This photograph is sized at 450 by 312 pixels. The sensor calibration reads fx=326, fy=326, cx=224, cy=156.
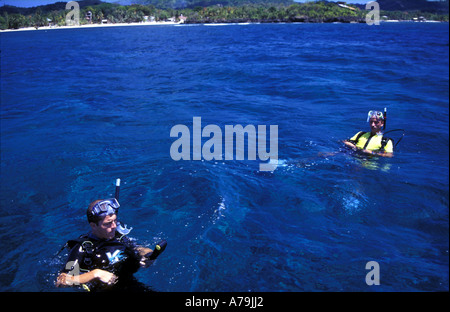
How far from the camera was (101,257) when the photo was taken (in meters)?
3.61

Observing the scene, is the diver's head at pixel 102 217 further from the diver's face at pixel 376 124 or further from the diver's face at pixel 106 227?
the diver's face at pixel 376 124

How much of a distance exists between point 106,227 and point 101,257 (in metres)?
0.33

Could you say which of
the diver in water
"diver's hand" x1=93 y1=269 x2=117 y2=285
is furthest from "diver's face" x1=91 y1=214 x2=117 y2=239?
"diver's hand" x1=93 y1=269 x2=117 y2=285

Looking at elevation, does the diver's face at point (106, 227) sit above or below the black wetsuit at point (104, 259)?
above

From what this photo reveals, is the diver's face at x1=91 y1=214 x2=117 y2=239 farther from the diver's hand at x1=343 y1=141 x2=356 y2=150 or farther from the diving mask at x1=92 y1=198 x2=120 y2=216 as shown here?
the diver's hand at x1=343 y1=141 x2=356 y2=150

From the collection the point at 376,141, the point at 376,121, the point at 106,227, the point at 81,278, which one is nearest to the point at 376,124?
the point at 376,121

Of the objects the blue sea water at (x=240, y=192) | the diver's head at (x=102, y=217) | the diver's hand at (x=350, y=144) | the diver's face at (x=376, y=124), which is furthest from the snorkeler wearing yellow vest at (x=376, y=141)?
the diver's head at (x=102, y=217)

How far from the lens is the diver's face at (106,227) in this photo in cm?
Result: 358

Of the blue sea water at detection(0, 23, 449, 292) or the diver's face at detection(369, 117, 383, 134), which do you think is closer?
the blue sea water at detection(0, 23, 449, 292)

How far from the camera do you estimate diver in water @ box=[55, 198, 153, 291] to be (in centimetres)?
342

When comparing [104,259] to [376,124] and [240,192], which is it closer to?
[240,192]

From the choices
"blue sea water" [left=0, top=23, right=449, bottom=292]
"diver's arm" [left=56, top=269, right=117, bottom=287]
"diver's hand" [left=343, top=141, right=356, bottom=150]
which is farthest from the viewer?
"diver's hand" [left=343, top=141, right=356, bottom=150]

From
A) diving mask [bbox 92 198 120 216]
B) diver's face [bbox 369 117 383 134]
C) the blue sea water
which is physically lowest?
the blue sea water

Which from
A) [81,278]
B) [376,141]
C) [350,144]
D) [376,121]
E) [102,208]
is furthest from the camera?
[350,144]
